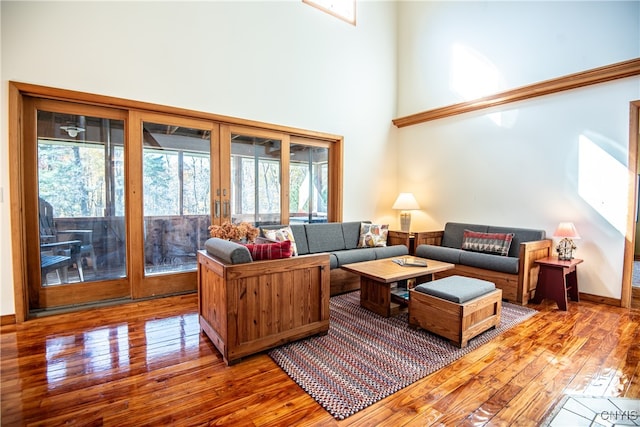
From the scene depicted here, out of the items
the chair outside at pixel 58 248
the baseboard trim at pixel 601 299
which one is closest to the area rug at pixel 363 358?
the baseboard trim at pixel 601 299

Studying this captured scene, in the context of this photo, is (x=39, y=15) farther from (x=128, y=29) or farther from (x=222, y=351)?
(x=222, y=351)

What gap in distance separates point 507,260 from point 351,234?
7.01 ft

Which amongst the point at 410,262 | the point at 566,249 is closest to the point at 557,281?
the point at 566,249

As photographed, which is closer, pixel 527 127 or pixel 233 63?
pixel 233 63

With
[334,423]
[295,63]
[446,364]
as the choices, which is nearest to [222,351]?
[334,423]

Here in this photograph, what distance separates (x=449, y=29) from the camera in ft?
16.7

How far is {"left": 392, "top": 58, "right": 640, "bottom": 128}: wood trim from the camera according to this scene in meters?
3.42

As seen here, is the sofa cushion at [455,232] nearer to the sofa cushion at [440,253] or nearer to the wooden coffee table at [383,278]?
the sofa cushion at [440,253]

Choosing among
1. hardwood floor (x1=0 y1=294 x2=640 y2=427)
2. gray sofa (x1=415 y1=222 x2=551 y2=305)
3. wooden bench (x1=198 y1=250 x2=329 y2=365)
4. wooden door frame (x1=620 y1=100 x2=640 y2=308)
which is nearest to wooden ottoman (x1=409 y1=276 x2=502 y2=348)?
hardwood floor (x1=0 y1=294 x2=640 y2=427)

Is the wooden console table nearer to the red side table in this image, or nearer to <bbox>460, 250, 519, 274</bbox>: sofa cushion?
<bbox>460, 250, 519, 274</bbox>: sofa cushion

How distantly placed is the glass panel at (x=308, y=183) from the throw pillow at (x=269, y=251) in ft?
8.08

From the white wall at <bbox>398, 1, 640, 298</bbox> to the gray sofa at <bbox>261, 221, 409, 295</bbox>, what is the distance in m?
1.60

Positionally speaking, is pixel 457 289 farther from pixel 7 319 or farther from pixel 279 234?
pixel 7 319

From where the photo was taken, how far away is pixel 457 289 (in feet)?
8.52
